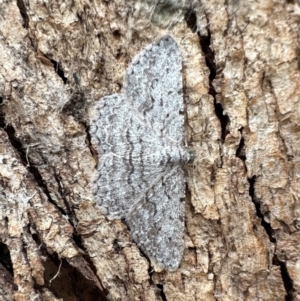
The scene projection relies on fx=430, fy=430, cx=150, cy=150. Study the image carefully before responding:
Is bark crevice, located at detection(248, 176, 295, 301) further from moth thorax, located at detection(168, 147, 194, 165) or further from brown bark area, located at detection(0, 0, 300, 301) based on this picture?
moth thorax, located at detection(168, 147, 194, 165)

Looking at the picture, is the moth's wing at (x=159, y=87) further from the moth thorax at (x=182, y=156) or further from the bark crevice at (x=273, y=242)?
the bark crevice at (x=273, y=242)

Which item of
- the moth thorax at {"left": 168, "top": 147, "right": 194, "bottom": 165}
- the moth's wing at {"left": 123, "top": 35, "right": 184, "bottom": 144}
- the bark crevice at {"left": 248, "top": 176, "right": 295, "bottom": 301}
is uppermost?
the moth's wing at {"left": 123, "top": 35, "right": 184, "bottom": 144}

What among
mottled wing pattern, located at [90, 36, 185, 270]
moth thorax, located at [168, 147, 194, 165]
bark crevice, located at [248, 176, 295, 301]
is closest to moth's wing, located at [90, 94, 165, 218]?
mottled wing pattern, located at [90, 36, 185, 270]

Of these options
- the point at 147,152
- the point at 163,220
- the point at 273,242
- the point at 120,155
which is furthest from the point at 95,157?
the point at 273,242

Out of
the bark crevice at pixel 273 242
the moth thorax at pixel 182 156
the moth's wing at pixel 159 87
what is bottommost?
the bark crevice at pixel 273 242

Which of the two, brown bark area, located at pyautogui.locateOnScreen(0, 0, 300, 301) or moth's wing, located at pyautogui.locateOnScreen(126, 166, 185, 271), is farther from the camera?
moth's wing, located at pyautogui.locateOnScreen(126, 166, 185, 271)

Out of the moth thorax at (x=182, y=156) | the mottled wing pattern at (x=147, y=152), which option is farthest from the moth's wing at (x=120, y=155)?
the moth thorax at (x=182, y=156)

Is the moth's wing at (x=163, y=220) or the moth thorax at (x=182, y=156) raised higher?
the moth thorax at (x=182, y=156)

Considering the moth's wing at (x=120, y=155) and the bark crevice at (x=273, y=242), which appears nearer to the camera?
the bark crevice at (x=273, y=242)
